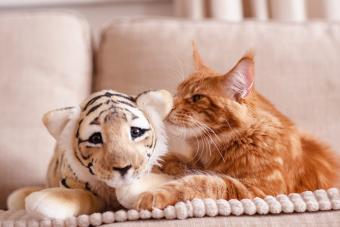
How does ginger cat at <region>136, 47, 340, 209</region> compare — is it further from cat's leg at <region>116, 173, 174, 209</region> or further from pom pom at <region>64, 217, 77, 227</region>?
pom pom at <region>64, 217, 77, 227</region>

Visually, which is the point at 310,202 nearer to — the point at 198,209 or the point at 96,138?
the point at 198,209

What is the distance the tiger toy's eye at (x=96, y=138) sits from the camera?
34.2 inches

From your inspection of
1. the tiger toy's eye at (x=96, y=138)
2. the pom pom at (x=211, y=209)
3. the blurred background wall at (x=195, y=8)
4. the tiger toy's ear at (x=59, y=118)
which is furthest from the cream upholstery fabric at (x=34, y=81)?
the pom pom at (x=211, y=209)

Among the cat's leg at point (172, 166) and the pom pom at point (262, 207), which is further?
the cat's leg at point (172, 166)

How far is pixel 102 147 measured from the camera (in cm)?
86

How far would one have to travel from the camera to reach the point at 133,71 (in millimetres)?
1421

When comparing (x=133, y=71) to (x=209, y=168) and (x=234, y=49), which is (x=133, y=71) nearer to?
(x=234, y=49)

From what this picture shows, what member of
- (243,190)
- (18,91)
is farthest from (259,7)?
(243,190)

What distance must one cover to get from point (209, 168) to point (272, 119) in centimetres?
15

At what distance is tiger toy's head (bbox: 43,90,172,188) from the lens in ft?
2.76

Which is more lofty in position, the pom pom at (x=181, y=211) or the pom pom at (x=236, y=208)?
the pom pom at (x=181, y=211)

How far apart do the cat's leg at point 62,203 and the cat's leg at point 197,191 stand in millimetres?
108

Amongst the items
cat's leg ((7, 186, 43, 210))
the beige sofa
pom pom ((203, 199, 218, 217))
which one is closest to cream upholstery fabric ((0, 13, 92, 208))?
the beige sofa

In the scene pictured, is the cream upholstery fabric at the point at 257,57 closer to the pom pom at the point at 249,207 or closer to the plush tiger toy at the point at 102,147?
the plush tiger toy at the point at 102,147
